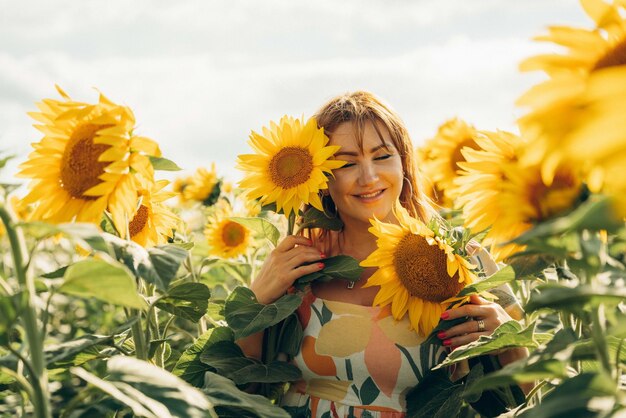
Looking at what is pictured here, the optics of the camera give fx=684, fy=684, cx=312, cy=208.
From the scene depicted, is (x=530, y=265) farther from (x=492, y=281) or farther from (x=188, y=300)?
(x=188, y=300)

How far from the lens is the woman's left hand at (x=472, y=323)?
189 centimetres

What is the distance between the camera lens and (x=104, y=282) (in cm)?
111

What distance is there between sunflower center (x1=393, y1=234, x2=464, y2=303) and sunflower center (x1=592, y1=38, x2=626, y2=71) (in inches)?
34.7

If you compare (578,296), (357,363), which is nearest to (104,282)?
(578,296)

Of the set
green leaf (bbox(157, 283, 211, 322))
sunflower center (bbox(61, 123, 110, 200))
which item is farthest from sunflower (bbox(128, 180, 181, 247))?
sunflower center (bbox(61, 123, 110, 200))

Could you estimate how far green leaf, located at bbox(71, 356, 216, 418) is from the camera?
105 centimetres

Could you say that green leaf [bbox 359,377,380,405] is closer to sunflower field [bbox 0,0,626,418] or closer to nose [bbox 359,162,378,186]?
sunflower field [bbox 0,0,626,418]

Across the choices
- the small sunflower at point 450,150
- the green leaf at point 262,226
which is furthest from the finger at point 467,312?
the small sunflower at point 450,150

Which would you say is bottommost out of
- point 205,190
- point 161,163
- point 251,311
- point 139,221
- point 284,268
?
point 251,311

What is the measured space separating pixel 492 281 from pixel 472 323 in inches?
13.5

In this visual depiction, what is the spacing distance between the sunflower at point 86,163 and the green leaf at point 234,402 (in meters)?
0.39

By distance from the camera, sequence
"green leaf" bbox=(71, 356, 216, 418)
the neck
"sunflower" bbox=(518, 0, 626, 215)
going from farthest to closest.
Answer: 1. the neck
2. "green leaf" bbox=(71, 356, 216, 418)
3. "sunflower" bbox=(518, 0, 626, 215)

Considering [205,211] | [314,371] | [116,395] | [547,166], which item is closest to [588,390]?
[547,166]

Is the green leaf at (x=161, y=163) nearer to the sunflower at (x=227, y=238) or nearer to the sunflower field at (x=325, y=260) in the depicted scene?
the sunflower field at (x=325, y=260)
